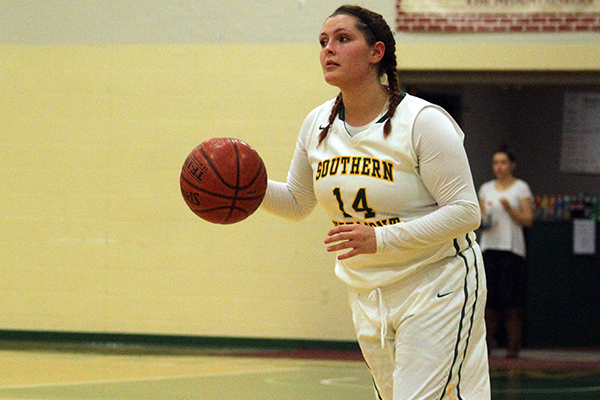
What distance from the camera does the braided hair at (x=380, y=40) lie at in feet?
8.43

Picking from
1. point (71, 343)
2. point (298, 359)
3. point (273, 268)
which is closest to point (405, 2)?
point (273, 268)

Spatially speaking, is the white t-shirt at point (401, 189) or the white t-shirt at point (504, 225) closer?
the white t-shirt at point (401, 189)

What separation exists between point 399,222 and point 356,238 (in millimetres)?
217

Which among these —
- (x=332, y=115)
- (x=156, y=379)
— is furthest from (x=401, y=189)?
(x=156, y=379)

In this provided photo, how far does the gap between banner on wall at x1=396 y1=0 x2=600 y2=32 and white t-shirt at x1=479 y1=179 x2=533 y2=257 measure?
126 cm

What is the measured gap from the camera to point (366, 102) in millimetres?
2598

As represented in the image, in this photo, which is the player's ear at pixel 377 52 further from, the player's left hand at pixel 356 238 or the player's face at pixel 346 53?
the player's left hand at pixel 356 238

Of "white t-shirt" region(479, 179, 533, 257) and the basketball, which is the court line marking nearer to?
"white t-shirt" region(479, 179, 533, 257)

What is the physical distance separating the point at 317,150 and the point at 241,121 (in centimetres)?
367

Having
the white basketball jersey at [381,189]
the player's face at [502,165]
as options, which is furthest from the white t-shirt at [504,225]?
the white basketball jersey at [381,189]

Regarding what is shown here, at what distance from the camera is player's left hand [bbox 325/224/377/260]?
2.34 m

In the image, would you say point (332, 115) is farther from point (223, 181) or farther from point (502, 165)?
point (502, 165)

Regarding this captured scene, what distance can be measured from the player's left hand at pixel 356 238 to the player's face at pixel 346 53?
0.52 meters

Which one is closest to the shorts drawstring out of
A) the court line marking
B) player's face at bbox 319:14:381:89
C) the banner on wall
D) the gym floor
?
player's face at bbox 319:14:381:89
